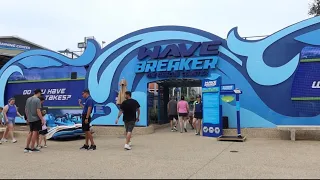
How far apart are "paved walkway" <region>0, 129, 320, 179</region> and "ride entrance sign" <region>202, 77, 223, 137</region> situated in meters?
1.58

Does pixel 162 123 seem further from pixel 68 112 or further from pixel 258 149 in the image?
pixel 258 149

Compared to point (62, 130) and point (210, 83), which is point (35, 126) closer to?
point (62, 130)

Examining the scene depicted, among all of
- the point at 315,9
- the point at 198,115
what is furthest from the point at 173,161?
the point at 315,9

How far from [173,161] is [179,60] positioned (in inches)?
283

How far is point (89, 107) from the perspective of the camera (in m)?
9.68

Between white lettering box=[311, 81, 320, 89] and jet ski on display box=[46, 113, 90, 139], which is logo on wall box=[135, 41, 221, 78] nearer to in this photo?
white lettering box=[311, 81, 320, 89]

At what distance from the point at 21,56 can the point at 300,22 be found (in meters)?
13.8

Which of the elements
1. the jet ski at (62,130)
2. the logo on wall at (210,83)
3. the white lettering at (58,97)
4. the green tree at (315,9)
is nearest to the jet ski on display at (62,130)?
the jet ski at (62,130)

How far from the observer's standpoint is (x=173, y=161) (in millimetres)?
7754

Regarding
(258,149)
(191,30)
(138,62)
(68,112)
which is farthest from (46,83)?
(258,149)

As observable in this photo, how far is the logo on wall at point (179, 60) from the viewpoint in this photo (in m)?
13.8

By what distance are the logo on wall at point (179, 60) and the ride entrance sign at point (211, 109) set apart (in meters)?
1.44

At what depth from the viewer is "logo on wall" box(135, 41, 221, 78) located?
13.8 metres

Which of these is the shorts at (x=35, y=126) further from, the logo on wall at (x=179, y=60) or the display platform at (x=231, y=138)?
the logo on wall at (x=179, y=60)
